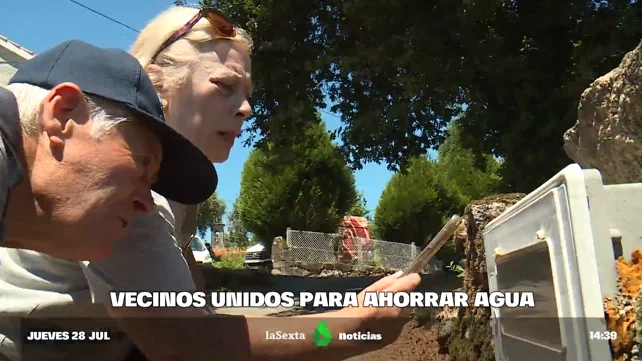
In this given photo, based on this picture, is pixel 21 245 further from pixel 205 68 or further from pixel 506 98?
pixel 506 98

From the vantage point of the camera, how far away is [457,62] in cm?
667

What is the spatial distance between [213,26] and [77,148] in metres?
0.57

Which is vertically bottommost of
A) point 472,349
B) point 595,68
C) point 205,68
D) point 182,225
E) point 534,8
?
point 472,349

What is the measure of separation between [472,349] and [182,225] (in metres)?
2.94

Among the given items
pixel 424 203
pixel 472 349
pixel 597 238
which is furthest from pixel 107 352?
pixel 424 203

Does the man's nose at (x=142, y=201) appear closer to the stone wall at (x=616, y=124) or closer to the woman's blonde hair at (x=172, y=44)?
the woman's blonde hair at (x=172, y=44)

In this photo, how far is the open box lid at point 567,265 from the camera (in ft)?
3.85

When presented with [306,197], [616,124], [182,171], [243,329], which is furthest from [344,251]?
[182,171]

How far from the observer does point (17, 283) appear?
1.06m

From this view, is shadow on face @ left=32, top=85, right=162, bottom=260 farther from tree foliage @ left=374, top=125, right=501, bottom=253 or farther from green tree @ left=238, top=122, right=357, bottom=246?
tree foliage @ left=374, top=125, right=501, bottom=253

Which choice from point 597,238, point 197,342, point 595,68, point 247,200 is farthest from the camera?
point 247,200

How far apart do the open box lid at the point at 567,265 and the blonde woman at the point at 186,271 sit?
30cm

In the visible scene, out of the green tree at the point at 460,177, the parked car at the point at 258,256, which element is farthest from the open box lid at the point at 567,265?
the green tree at the point at 460,177

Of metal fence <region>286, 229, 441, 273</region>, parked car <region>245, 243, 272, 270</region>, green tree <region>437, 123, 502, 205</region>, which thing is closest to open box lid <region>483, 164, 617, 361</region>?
metal fence <region>286, 229, 441, 273</region>
